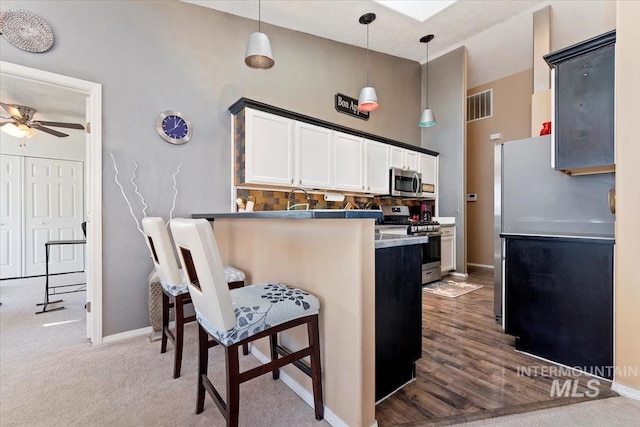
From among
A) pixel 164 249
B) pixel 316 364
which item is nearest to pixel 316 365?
pixel 316 364

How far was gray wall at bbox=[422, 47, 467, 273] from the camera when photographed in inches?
192

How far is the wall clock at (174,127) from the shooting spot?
271 centimetres

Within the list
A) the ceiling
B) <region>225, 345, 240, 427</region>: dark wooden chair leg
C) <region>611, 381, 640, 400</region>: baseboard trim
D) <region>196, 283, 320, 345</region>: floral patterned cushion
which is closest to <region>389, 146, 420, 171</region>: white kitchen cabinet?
the ceiling

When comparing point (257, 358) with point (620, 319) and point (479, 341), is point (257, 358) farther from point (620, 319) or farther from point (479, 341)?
point (620, 319)

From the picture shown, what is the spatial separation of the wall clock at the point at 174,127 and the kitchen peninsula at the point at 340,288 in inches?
60.5

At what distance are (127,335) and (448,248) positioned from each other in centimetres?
452

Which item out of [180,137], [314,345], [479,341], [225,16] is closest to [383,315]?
[314,345]

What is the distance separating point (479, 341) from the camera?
2375mm

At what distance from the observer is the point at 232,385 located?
1.19 m

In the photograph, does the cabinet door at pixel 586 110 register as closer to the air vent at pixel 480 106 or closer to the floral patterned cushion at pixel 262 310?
the floral patterned cushion at pixel 262 310

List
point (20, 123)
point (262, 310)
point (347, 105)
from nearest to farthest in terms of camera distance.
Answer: point (262, 310) → point (20, 123) → point (347, 105)

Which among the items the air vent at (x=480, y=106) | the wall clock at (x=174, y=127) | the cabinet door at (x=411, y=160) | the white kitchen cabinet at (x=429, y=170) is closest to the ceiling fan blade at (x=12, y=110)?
the wall clock at (x=174, y=127)

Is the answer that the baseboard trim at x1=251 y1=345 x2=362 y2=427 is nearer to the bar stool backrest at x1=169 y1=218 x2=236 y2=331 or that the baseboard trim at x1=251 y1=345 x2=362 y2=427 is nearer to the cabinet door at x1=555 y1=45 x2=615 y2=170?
the bar stool backrest at x1=169 y1=218 x2=236 y2=331

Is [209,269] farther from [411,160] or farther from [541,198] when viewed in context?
[411,160]
